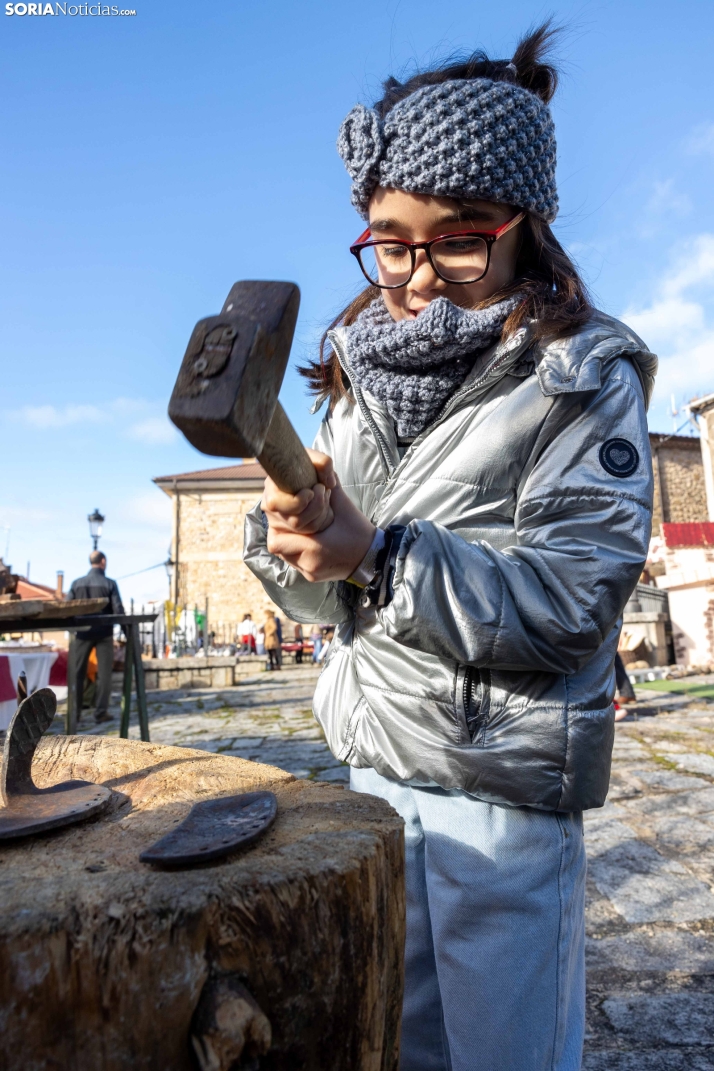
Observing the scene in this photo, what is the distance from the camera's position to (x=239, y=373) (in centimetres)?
76

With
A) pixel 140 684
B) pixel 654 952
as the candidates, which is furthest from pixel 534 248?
pixel 140 684

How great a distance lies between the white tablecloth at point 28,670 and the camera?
537 cm

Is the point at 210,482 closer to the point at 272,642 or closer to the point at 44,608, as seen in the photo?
the point at 272,642

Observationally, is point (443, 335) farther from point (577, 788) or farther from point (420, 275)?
point (577, 788)

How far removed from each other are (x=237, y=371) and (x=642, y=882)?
2.87 meters

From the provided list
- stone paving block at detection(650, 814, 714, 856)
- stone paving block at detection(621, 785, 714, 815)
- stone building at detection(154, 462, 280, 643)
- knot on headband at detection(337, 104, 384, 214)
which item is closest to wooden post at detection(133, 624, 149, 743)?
stone paving block at detection(621, 785, 714, 815)

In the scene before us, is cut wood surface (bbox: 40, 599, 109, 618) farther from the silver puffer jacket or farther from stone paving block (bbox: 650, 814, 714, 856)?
stone paving block (bbox: 650, 814, 714, 856)

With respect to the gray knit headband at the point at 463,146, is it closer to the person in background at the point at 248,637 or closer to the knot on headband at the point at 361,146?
the knot on headband at the point at 361,146

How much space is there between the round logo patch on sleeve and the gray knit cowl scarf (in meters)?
0.27

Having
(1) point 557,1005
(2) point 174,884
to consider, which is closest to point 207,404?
(2) point 174,884

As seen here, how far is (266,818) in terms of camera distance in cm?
86

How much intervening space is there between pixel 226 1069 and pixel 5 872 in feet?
1.11

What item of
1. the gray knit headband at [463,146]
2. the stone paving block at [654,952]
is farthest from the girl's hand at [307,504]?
the stone paving block at [654,952]

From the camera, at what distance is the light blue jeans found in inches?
39.7
